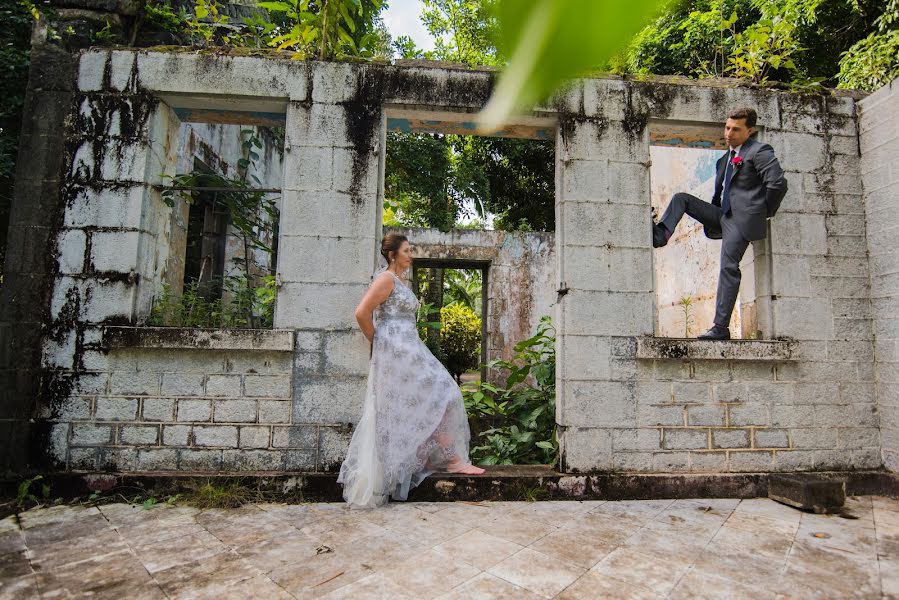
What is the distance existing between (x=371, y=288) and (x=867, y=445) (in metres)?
3.31

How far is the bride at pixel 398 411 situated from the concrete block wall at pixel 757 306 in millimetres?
726

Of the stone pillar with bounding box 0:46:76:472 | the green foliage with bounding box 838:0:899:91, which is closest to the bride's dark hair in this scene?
the stone pillar with bounding box 0:46:76:472

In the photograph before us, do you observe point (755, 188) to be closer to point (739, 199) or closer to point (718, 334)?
point (739, 199)

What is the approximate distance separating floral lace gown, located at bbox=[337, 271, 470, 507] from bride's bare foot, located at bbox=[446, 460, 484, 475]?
33 millimetres

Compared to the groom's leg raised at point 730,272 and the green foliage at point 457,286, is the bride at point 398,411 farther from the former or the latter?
the green foliage at point 457,286

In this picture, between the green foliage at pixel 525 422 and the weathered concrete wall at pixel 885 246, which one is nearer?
the weathered concrete wall at pixel 885 246

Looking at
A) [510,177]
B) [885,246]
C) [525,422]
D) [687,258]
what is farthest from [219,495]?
[510,177]

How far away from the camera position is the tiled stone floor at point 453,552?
183 centimetres

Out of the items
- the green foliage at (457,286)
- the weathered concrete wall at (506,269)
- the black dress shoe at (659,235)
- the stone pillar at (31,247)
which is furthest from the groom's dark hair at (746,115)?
the green foliage at (457,286)

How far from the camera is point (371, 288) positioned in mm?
2879

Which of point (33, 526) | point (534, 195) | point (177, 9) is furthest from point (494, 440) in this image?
point (534, 195)

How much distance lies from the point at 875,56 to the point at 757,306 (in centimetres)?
442

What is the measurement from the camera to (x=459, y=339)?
9.89 m

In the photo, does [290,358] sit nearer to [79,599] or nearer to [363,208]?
[363,208]
